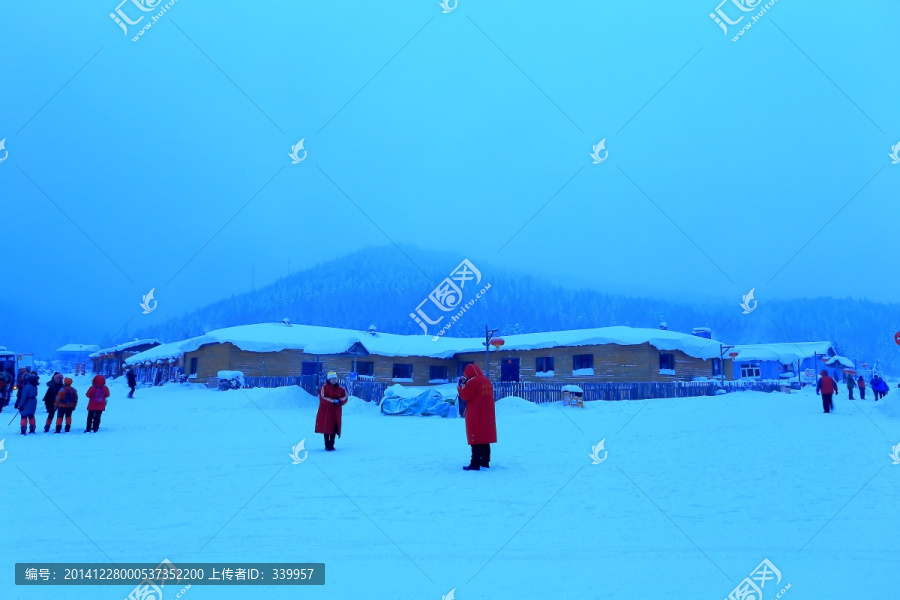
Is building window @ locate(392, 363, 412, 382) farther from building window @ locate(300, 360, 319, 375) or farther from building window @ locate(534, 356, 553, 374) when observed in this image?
building window @ locate(534, 356, 553, 374)

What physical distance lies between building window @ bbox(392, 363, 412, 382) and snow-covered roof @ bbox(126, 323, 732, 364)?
1.02 metres

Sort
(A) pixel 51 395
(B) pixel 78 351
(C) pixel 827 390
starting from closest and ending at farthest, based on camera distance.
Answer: (A) pixel 51 395 < (C) pixel 827 390 < (B) pixel 78 351

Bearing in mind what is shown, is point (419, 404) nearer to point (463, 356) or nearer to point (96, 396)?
point (96, 396)

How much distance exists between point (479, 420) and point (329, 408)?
3264 millimetres

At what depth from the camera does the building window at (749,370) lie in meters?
50.2

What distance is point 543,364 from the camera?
33.0 meters

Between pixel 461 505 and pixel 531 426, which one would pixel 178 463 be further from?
pixel 531 426

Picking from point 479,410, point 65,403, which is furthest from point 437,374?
point 479,410

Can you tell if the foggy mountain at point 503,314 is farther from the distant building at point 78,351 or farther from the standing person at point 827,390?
the standing person at point 827,390

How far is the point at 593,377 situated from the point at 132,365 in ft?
121

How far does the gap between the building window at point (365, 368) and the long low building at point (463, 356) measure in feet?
0.20

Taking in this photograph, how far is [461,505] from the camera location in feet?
20.2

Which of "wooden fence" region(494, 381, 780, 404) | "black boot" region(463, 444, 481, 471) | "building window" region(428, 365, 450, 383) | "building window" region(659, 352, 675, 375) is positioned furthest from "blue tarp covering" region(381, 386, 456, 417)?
"building window" region(428, 365, 450, 383)

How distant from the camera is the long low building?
1188 inches
